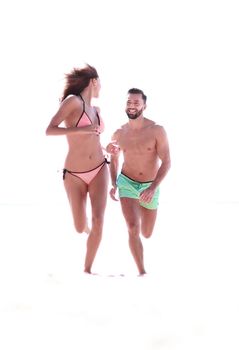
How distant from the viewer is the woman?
6578mm

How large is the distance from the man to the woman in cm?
34

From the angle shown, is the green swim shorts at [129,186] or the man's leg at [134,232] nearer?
the man's leg at [134,232]

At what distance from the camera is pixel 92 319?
469cm

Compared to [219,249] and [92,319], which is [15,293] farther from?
[219,249]

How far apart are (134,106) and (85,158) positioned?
0.79m

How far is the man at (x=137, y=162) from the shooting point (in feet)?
22.6

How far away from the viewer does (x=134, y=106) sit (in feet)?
22.8

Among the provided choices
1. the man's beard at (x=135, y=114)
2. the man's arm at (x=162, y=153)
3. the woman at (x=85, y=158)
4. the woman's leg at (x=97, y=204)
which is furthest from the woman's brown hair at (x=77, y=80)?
the man's arm at (x=162, y=153)

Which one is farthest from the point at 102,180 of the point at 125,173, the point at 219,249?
the point at 219,249

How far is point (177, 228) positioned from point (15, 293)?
10594 mm

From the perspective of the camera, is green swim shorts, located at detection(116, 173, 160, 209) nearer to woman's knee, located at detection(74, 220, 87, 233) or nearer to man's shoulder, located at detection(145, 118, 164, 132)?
woman's knee, located at detection(74, 220, 87, 233)

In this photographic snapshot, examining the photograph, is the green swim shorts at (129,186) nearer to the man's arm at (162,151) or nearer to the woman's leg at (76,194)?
the man's arm at (162,151)

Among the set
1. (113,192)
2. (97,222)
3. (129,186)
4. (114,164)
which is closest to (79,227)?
(97,222)

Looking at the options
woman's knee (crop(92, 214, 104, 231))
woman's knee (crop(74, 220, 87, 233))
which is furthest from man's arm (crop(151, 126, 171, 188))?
woman's knee (crop(74, 220, 87, 233))
